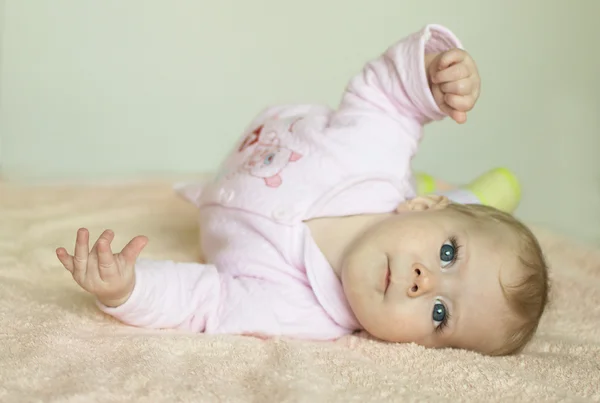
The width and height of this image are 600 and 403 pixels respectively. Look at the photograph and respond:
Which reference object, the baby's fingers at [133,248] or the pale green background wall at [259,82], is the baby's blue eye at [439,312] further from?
the pale green background wall at [259,82]

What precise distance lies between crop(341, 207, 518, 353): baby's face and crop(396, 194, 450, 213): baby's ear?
99 mm

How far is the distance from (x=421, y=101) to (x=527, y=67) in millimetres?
923

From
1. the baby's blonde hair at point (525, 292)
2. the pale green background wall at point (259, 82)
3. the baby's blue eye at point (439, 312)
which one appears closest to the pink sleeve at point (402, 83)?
the baby's blonde hair at point (525, 292)

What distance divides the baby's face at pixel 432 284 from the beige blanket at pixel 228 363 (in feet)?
0.13

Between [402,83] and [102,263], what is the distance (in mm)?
581

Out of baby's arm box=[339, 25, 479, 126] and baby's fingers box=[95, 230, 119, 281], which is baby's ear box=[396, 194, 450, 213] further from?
baby's fingers box=[95, 230, 119, 281]

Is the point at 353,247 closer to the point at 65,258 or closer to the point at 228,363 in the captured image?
the point at 228,363

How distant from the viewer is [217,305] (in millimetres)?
997

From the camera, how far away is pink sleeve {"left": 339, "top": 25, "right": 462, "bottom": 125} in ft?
3.77

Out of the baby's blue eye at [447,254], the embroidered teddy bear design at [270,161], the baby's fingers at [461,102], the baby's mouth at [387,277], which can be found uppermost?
the baby's fingers at [461,102]

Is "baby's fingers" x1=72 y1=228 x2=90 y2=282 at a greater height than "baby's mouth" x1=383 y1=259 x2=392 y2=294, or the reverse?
"baby's fingers" x1=72 y1=228 x2=90 y2=282

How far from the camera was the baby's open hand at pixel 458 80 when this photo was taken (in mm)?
1069

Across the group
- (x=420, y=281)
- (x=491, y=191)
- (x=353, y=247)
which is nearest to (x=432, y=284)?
(x=420, y=281)

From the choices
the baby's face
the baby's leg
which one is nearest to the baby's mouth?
the baby's face
